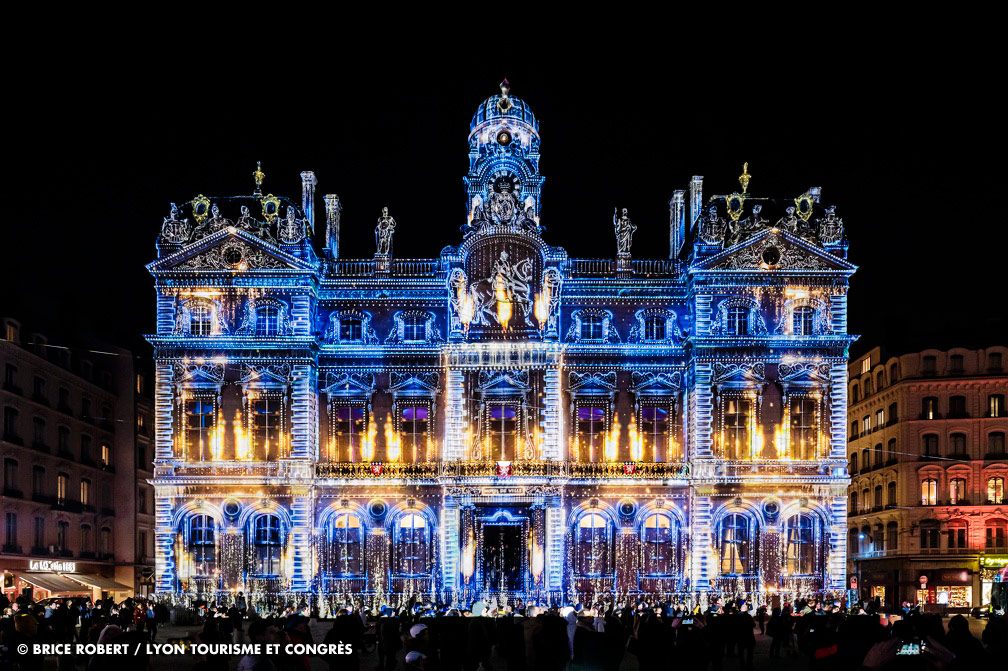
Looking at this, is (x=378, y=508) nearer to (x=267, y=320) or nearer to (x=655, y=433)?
(x=267, y=320)

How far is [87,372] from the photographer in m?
77.0

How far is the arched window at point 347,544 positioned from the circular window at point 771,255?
23530 millimetres

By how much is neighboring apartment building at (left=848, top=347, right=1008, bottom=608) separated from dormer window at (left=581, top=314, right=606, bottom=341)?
26.3 meters

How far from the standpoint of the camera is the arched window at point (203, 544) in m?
61.6

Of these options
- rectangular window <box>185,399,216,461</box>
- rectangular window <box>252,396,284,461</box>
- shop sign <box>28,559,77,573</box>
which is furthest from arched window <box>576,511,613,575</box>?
shop sign <box>28,559,77,573</box>

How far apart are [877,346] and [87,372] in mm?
52221

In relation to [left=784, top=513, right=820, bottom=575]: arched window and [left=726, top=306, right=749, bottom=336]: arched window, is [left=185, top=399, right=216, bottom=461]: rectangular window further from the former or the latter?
[left=784, top=513, right=820, bottom=575]: arched window

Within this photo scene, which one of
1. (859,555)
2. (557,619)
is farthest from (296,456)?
(859,555)

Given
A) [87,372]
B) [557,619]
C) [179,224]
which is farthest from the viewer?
[87,372]

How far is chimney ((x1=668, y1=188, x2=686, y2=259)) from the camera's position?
6862cm

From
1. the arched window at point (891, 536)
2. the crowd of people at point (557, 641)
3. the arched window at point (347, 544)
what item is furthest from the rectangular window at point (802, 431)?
the crowd of people at point (557, 641)

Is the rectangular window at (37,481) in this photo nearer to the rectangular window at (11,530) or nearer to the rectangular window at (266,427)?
the rectangular window at (11,530)

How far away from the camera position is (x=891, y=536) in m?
84.5

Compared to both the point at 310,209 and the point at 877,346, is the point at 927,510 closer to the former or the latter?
the point at 877,346
